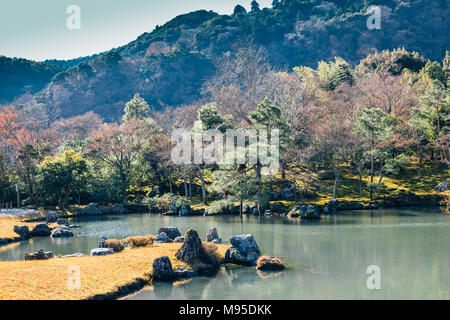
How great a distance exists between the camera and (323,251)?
23781 millimetres

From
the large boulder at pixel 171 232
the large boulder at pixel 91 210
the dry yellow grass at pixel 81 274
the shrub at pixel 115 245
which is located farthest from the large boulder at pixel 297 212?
the large boulder at pixel 91 210

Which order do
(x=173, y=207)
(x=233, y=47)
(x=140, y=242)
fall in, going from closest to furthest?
(x=140, y=242) → (x=173, y=207) → (x=233, y=47)

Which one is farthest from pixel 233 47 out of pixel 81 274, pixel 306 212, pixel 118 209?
pixel 81 274

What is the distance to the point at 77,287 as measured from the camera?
50.7 feet

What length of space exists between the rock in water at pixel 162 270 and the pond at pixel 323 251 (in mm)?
605

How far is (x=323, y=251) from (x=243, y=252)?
5.13m

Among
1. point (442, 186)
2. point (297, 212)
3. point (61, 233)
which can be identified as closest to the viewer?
point (61, 233)

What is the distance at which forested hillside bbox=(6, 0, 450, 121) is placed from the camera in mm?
121500

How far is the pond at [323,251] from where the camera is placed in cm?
1664

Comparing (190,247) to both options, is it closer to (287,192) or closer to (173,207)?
(173,207)

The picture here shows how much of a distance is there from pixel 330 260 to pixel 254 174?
57.4 ft

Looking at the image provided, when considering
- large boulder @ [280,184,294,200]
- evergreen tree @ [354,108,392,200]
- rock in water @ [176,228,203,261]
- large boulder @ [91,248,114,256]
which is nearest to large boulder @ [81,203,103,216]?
large boulder @ [280,184,294,200]

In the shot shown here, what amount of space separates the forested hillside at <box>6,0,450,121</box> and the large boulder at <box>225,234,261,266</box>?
328 feet
